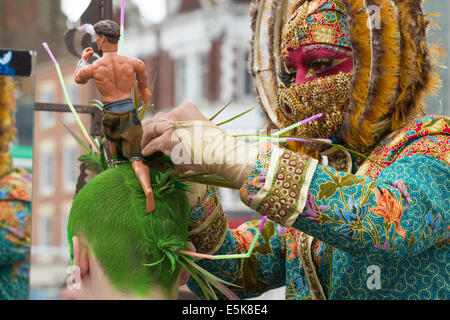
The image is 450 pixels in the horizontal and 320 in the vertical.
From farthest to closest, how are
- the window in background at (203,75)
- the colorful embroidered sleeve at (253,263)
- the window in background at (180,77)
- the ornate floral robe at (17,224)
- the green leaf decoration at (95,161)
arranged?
the window in background at (180,77), the window in background at (203,75), the colorful embroidered sleeve at (253,263), the ornate floral robe at (17,224), the green leaf decoration at (95,161)

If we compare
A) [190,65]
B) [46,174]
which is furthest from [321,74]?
[46,174]

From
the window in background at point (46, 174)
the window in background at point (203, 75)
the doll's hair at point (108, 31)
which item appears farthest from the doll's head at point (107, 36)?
the window in background at point (203, 75)

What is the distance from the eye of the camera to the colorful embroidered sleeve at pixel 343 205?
1.59m

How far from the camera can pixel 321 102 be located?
6.69 feet

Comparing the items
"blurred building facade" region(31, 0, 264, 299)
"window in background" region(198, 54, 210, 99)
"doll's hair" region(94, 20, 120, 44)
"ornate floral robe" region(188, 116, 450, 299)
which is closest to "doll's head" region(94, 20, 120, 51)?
"doll's hair" region(94, 20, 120, 44)

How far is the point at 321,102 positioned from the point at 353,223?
57cm

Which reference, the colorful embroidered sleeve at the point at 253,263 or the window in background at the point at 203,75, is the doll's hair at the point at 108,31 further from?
the window in background at the point at 203,75

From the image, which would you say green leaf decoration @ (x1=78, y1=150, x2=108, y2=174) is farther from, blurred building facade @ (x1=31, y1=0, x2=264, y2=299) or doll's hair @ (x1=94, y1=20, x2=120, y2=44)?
blurred building facade @ (x1=31, y1=0, x2=264, y2=299)

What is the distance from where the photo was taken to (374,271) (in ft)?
6.36

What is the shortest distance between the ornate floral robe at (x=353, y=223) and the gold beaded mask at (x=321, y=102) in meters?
0.17

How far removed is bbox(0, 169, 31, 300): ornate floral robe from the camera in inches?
81.6

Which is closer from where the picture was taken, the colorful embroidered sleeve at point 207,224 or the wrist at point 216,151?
the wrist at point 216,151

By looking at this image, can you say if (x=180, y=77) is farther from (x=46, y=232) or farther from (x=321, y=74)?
(x=321, y=74)
